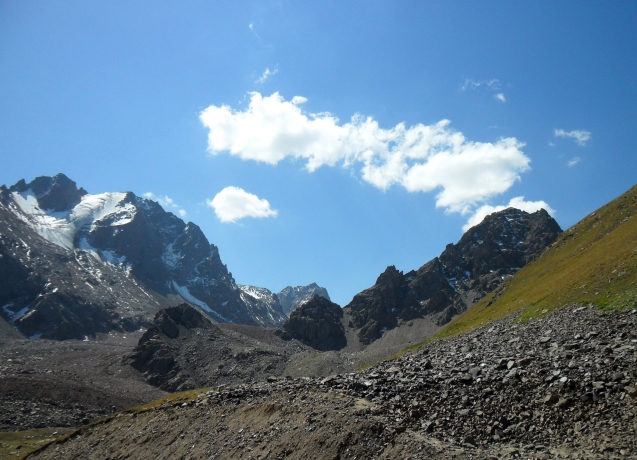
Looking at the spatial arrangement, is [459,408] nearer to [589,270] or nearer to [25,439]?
[589,270]

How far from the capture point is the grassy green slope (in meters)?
38.2

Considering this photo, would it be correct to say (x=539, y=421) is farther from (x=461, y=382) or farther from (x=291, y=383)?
(x=291, y=383)

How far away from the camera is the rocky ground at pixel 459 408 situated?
18.1 m

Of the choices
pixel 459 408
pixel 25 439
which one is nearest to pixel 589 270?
pixel 459 408

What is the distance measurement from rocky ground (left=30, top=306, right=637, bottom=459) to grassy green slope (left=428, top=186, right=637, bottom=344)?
489 centimetres

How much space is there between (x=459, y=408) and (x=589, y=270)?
3703 cm

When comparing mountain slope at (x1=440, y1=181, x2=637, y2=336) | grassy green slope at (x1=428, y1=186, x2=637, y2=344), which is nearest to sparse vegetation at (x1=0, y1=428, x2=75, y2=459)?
grassy green slope at (x1=428, y1=186, x2=637, y2=344)

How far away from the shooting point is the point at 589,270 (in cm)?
5012

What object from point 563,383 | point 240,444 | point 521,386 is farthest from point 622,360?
point 240,444

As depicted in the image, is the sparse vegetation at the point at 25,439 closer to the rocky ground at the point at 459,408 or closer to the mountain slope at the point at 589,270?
the rocky ground at the point at 459,408

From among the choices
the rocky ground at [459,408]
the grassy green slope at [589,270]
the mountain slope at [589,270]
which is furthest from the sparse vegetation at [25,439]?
the mountain slope at [589,270]

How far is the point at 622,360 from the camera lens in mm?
20141

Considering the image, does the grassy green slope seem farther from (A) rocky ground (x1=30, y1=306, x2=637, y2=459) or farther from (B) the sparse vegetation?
(B) the sparse vegetation

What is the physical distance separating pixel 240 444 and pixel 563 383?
1823 cm
